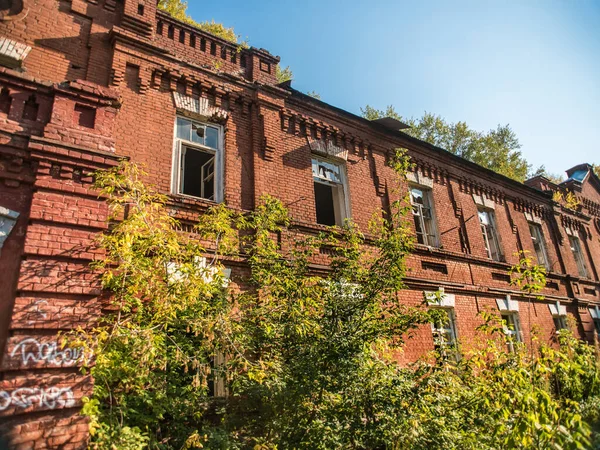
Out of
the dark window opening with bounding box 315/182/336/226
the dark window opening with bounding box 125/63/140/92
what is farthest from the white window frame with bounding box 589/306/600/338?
the dark window opening with bounding box 125/63/140/92

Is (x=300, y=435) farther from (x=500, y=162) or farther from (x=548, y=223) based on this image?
(x=500, y=162)

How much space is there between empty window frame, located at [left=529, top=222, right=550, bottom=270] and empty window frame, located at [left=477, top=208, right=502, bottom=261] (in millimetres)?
2469

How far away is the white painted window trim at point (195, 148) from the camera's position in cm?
701

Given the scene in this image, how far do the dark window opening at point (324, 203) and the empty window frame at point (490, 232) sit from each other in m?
5.11

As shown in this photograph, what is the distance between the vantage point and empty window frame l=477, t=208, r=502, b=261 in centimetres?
1282

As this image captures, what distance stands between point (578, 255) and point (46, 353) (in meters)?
19.3

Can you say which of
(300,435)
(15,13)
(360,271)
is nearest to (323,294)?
(360,271)

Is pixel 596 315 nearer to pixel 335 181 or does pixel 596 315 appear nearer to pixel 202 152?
pixel 335 181

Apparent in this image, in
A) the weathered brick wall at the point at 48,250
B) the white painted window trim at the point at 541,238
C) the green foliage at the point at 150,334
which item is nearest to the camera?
the weathered brick wall at the point at 48,250

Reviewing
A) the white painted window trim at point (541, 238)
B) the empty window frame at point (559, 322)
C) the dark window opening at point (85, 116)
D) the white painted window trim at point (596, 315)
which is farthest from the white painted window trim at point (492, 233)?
the dark window opening at point (85, 116)

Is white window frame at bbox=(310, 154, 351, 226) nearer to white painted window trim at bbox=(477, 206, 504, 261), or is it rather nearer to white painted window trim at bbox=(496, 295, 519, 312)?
white painted window trim at bbox=(477, 206, 504, 261)

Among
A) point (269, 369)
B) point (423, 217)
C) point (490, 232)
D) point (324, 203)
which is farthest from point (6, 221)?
point (490, 232)

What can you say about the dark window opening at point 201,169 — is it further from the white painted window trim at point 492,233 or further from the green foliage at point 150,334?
the white painted window trim at point 492,233

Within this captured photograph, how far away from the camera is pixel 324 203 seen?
1162 cm
